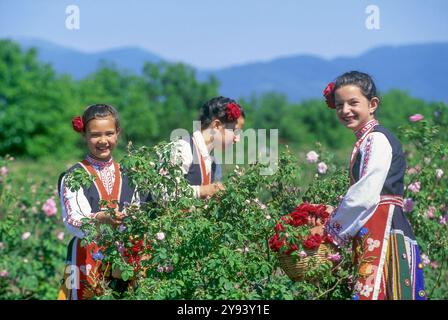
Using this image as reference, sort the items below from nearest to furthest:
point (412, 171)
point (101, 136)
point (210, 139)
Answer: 1. point (101, 136)
2. point (210, 139)
3. point (412, 171)

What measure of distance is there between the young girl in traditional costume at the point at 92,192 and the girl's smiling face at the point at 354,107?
1.17m

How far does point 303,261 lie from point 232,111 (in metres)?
1.59

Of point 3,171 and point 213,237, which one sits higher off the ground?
point 3,171

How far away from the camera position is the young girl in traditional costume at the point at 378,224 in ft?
11.1

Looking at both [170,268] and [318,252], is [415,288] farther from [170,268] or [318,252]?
[170,268]

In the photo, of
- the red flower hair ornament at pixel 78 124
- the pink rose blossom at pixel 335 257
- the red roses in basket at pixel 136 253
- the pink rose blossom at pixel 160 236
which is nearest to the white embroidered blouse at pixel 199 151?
the red flower hair ornament at pixel 78 124

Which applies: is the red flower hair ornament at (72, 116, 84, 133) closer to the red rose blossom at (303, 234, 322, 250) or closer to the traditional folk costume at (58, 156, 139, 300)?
the traditional folk costume at (58, 156, 139, 300)

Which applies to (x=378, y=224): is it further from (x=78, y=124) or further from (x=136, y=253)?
(x=78, y=124)

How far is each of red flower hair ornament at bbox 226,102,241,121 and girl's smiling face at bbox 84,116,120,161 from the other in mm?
981

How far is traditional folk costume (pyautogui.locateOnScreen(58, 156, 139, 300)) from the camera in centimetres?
391

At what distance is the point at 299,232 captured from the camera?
11.6 feet

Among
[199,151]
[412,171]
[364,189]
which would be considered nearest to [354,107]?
[364,189]
